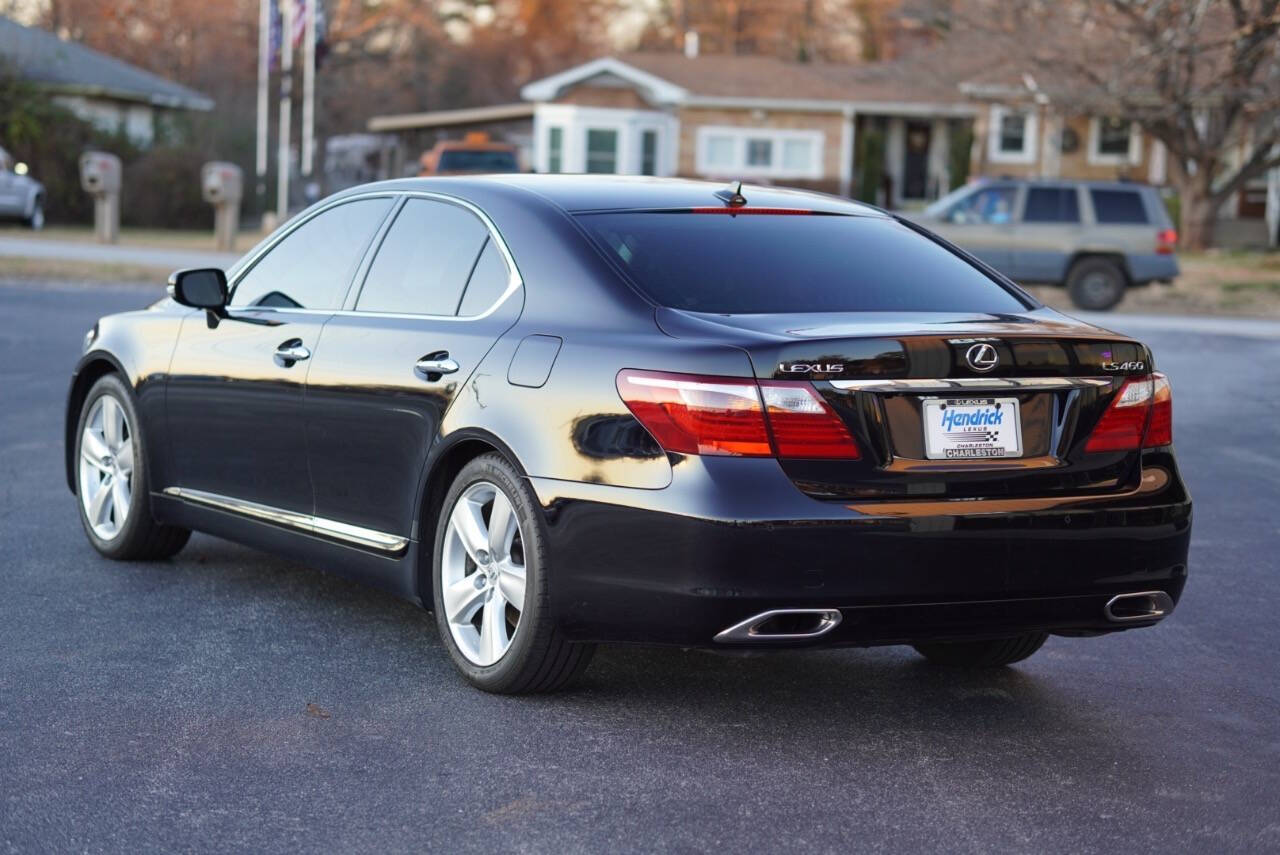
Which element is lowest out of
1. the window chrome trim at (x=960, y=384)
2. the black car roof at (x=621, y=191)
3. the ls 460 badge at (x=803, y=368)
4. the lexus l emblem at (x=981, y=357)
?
the window chrome trim at (x=960, y=384)

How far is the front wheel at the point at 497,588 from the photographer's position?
5.09m

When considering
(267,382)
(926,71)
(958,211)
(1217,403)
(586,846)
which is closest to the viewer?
(586,846)

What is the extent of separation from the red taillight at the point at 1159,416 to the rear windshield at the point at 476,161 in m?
32.6

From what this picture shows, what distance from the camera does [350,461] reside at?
5.96 meters

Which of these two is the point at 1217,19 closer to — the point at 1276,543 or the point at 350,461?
the point at 1276,543

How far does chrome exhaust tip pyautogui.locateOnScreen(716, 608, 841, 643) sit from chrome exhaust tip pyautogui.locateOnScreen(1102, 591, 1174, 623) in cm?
85

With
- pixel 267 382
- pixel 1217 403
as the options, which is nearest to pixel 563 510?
pixel 267 382

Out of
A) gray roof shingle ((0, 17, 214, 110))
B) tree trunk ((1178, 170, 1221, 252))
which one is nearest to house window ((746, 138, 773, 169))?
tree trunk ((1178, 170, 1221, 252))

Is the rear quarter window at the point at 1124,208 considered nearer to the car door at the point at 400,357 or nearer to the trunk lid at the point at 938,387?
the car door at the point at 400,357

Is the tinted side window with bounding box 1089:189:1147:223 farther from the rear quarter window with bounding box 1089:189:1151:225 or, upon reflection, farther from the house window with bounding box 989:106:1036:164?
the house window with bounding box 989:106:1036:164

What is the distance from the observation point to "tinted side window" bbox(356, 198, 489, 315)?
19.0 feet

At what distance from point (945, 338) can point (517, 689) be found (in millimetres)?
1557

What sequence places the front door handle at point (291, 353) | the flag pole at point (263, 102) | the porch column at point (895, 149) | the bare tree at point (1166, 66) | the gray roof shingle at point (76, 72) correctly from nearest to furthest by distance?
the front door handle at point (291, 353), the bare tree at point (1166, 66), the flag pole at point (263, 102), the gray roof shingle at point (76, 72), the porch column at point (895, 149)

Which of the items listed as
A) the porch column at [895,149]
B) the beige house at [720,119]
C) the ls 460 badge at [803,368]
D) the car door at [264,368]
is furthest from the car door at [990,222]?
the porch column at [895,149]
